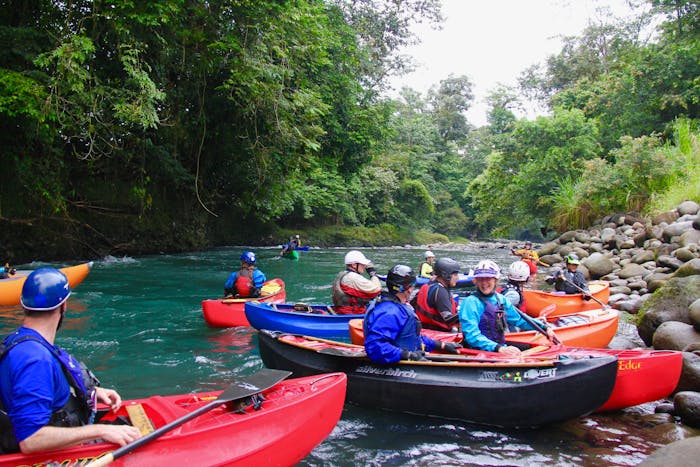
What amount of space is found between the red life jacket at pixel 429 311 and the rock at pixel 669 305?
110 inches

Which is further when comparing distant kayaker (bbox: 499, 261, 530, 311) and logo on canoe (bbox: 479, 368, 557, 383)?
distant kayaker (bbox: 499, 261, 530, 311)

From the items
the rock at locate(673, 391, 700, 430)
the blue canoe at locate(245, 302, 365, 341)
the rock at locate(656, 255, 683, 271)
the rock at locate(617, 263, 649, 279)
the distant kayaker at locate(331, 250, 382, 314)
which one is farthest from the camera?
the rock at locate(617, 263, 649, 279)

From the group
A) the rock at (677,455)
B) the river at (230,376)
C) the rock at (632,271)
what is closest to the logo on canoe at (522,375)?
the river at (230,376)

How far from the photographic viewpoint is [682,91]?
19766mm

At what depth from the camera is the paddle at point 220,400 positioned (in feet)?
9.28

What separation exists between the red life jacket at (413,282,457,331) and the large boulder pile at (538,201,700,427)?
106 inches

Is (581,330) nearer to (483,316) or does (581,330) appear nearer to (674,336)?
(674,336)

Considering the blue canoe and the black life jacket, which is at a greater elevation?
the black life jacket

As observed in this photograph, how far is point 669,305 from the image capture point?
7.20 m

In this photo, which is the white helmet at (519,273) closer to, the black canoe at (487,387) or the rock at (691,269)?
the black canoe at (487,387)

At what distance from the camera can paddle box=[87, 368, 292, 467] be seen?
2.83 meters

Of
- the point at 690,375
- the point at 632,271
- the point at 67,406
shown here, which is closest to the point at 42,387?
the point at 67,406

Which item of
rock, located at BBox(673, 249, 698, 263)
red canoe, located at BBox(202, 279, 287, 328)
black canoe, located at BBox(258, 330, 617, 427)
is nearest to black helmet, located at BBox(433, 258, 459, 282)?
black canoe, located at BBox(258, 330, 617, 427)

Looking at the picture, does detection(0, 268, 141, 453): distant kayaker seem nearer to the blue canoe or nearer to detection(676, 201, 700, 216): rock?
the blue canoe
